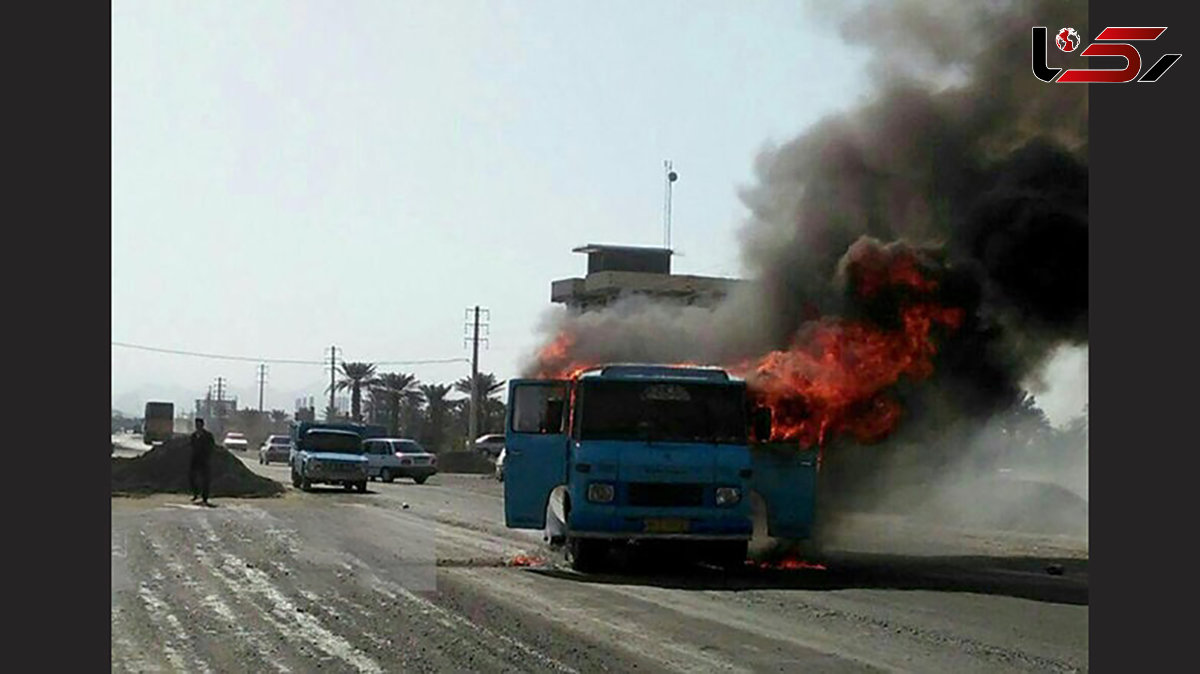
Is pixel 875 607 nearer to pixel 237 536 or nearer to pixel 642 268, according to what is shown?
pixel 237 536

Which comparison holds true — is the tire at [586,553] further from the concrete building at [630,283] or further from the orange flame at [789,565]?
the concrete building at [630,283]

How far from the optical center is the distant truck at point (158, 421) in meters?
79.4

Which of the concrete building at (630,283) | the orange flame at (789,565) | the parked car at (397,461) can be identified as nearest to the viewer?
the orange flame at (789,565)

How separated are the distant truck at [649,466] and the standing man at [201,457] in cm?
1427

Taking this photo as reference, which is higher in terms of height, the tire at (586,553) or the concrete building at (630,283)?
the concrete building at (630,283)

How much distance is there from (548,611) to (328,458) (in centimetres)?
2622

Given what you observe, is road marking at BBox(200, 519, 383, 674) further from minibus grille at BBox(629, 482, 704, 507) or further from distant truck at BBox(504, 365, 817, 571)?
minibus grille at BBox(629, 482, 704, 507)

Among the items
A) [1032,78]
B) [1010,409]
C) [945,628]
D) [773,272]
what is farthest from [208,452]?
[945,628]

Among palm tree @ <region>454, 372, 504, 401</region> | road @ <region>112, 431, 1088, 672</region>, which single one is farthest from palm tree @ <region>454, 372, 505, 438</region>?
road @ <region>112, 431, 1088, 672</region>

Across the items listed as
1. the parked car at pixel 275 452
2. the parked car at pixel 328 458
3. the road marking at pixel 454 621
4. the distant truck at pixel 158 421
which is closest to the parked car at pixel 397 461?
the parked car at pixel 328 458

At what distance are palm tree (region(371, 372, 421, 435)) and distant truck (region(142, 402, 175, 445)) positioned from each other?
12086 mm

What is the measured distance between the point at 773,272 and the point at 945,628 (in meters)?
11.8

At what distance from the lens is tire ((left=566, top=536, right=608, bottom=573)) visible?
16406 millimetres

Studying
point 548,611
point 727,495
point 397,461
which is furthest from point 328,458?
point 548,611
